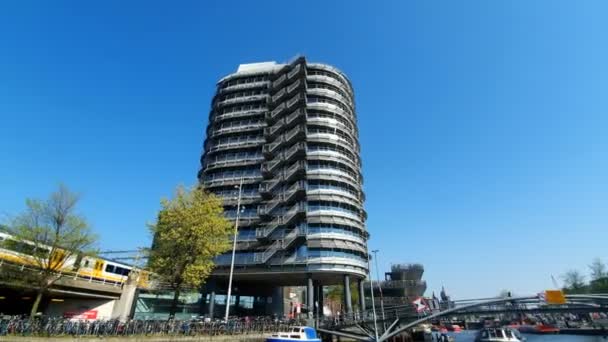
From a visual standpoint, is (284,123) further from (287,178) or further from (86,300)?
(86,300)

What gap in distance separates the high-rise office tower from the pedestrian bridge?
5.73 m

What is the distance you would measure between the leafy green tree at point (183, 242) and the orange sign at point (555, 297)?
3421 cm

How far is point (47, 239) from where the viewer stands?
1041 inches

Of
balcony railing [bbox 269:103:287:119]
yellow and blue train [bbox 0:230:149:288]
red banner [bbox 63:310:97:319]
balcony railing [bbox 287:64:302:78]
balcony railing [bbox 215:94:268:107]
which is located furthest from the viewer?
balcony railing [bbox 215:94:268:107]

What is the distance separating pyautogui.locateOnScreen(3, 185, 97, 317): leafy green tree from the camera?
83.8 feet

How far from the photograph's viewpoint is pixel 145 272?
40781 millimetres

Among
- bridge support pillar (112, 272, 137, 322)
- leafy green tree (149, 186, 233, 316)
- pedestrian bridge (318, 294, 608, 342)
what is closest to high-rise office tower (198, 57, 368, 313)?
pedestrian bridge (318, 294, 608, 342)

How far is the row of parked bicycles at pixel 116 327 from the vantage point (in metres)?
21.0

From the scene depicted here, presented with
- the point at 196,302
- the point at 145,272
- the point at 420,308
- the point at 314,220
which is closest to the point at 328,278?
the point at 314,220

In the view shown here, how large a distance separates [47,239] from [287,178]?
3255cm

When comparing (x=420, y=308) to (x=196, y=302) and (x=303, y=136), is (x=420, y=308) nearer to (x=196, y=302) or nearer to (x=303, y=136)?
(x=303, y=136)

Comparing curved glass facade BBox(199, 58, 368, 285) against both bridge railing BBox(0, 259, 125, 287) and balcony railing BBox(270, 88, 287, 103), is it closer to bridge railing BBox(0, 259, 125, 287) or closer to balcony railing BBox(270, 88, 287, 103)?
balcony railing BBox(270, 88, 287, 103)

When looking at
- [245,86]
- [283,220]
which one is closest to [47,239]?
[283,220]

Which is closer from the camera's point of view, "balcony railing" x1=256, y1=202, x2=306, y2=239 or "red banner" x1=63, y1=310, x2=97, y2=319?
"red banner" x1=63, y1=310, x2=97, y2=319
